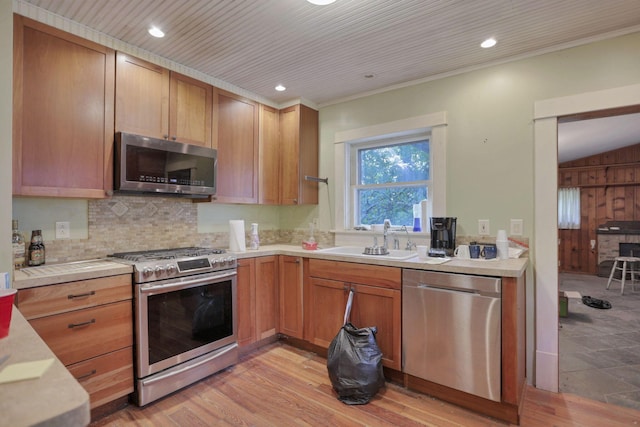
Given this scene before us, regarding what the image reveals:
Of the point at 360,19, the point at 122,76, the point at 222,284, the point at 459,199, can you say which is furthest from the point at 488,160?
the point at 122,76

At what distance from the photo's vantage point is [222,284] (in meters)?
2.51

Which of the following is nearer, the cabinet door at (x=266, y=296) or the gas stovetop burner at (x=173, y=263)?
the gas stovetop burner at (x=173, y=263)

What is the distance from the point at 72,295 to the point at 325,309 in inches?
66.5

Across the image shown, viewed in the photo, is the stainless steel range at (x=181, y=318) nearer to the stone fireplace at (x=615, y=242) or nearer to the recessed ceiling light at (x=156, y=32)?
the recessed ceiling light at (x=156, y=32)

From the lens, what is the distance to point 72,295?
181 cm

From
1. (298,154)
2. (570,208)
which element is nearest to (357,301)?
(298,154)

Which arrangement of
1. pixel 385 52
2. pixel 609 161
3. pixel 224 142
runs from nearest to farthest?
pixel 385 52
pixel 224 142
pixel 609 161

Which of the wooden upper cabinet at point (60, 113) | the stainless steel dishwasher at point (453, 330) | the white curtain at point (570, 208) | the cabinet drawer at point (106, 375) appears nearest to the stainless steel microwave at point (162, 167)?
the wooden upper cabinet at point (60, 113)

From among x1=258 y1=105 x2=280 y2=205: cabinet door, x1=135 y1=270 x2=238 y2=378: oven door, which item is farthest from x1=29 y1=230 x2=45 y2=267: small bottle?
x1=258 y1=105 x2=280 y2=205: cabinet door

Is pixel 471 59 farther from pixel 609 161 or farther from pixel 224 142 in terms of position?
pixel 609 161

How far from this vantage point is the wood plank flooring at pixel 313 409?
1906 millimetres

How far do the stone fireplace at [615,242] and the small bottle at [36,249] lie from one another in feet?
27.4

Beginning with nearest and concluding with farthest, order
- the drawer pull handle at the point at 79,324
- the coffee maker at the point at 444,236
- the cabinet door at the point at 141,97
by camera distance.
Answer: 1. the drawer pull handle at the point at 79,324
2. the cabinet door at the point at 141,97
3. the coffee maker at the point at 444,236

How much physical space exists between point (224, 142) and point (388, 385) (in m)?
2.36
